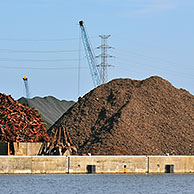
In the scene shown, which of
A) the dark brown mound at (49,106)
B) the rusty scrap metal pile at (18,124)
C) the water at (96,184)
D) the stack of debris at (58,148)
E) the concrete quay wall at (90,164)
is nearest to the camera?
the water at (96,184)

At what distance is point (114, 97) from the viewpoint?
103875 mm

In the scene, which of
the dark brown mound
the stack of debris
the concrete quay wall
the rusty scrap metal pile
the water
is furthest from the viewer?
the dark brown mound

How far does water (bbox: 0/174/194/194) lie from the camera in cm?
6303

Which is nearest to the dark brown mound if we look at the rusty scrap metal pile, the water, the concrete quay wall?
the rusty scrap metal pile

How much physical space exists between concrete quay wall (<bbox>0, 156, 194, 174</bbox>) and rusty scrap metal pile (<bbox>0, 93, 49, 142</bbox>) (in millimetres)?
6539

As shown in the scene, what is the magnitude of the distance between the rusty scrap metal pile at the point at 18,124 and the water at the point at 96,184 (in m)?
7.37

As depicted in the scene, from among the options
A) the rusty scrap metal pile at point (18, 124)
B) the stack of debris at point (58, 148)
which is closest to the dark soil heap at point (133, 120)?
the stack of debris at point (58, 148)

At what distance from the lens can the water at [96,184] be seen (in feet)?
207

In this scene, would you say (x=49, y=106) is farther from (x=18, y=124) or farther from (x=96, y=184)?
(x=96, y=184)

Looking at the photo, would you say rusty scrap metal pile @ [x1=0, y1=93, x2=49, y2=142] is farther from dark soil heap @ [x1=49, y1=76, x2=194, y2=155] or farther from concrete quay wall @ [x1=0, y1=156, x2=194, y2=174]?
dark soil heap @ [x1=49, y1=76, x2=194, y2=155]

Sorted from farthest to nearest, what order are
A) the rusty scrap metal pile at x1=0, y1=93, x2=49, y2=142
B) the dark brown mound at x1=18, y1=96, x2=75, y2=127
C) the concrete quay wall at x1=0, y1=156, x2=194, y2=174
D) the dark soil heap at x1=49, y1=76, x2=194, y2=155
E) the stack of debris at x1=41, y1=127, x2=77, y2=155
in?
the dark brown mound at x1=18, y1=96, x2=75, y2=127, the dark soil heap at x1=49, y1=76, x2=194, y2=155, the stack of debris at x1=41, y1=127, x2=77, y2=155, the rusty scrap metal pile at x1=0, y1=93, x2=49, y2=142, the concrete quay wall at x1=0, y1=156, x2=194, y2=174

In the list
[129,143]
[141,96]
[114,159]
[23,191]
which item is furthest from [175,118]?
[23,191]

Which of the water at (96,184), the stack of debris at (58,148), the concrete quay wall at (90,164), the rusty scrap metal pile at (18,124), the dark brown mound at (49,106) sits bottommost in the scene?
the water at (96,184)

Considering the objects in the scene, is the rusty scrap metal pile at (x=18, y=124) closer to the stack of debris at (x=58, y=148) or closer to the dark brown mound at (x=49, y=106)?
the stack of debris at (x=58, y=148)
